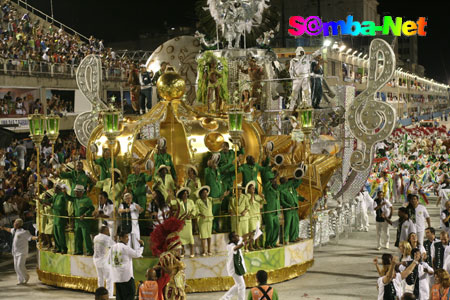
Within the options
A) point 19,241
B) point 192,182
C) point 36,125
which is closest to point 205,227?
point 192,182

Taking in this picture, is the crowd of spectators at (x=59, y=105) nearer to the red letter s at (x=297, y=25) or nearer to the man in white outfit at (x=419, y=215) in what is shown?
the man in white outfit at (x=419, y=215)

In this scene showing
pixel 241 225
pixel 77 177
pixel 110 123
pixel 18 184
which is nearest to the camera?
pixel 110 123

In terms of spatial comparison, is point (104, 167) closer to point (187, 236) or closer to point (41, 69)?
point (187, 236)

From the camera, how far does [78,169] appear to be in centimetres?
1354

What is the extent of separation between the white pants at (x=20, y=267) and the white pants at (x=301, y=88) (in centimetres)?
783

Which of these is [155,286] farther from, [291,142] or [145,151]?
[291,142]

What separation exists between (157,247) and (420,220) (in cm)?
617

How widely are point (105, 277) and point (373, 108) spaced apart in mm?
7061

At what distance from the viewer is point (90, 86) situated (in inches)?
677

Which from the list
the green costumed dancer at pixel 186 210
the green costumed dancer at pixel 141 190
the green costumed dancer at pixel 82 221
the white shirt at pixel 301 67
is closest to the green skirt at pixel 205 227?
the green costumed dancer at pixel 186 210

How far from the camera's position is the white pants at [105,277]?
11758mm

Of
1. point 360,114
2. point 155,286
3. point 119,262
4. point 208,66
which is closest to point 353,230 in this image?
point 360,114

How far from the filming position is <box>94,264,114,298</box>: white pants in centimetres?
1176

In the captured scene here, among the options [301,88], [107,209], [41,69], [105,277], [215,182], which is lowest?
[105,277]
